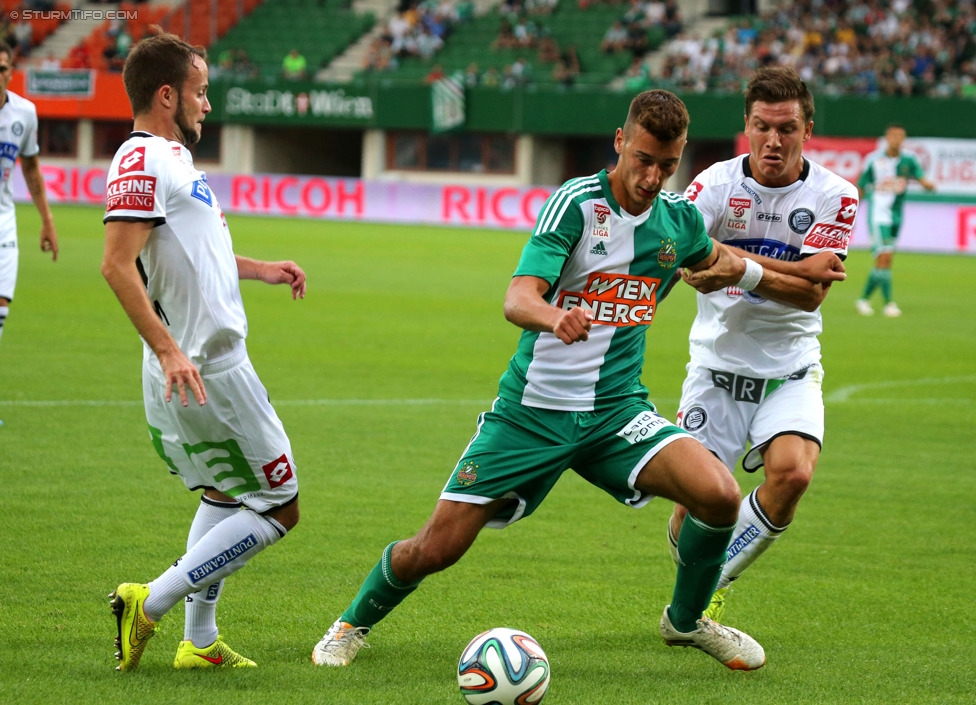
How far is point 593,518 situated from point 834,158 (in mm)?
28013

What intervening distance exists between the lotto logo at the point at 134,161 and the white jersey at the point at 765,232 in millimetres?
2292

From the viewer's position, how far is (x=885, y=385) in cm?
1170

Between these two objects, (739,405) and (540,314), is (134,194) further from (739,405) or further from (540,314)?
(739,405)

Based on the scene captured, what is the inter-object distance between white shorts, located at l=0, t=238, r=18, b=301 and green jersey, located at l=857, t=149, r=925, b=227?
11.9 m

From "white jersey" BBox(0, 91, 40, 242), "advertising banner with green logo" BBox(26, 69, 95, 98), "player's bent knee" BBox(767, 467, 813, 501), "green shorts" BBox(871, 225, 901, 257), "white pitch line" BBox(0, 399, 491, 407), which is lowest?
"advertising banner with green logo" BBox(26, 69, 95, 98)

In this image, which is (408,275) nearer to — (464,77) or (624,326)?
(624,326)

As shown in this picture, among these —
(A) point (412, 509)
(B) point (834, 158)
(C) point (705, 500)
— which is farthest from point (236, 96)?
(C) point (705, 500)

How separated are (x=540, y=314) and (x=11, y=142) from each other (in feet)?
18.9

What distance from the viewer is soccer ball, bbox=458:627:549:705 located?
3.93 m

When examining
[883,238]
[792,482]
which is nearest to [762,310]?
[792,482]

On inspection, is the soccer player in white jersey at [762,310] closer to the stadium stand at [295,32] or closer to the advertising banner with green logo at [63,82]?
the stadium stand at [295,32]

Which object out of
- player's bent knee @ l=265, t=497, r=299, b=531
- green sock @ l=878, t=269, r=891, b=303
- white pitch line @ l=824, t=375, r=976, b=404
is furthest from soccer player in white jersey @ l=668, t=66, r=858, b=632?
green sock @ l=878, t=269, r=891, b=303

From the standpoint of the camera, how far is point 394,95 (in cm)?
3947

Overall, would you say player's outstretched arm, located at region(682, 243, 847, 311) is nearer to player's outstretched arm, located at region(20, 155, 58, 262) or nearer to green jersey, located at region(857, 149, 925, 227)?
player's outstretched arm, located at region(20, 155, 58, 262)
